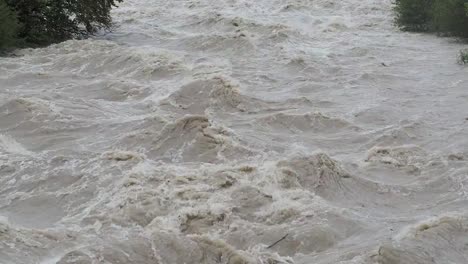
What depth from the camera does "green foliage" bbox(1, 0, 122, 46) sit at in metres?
18.3

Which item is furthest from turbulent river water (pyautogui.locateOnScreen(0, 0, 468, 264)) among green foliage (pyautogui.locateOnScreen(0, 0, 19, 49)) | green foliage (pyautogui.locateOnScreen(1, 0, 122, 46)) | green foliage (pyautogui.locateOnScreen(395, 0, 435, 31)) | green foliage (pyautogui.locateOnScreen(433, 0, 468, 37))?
green foliage (pyautogui.locateOnScreen(395, 0, 435, 31))

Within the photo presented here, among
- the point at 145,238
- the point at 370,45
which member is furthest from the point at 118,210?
the point at 370,45

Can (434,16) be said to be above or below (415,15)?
above

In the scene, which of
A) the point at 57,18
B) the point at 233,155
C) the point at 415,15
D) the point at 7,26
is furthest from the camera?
the point at 415,15

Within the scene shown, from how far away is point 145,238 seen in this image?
650cm

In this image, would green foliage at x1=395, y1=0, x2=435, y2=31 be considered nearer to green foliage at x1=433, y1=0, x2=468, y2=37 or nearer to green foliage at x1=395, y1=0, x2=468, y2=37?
green foliage at x1=395, y1=0, x2=468, y2=37

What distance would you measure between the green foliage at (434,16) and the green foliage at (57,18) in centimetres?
988

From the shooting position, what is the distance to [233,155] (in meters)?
9.11

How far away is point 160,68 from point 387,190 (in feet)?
26.1

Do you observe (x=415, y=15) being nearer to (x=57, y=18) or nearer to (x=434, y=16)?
(x=434, y=16)

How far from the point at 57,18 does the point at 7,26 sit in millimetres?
2804

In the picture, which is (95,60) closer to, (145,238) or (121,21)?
(121,21)

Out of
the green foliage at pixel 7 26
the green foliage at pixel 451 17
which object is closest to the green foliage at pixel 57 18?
the green foliage at pixel 7 26

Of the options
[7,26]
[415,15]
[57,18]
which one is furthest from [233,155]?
[415,15]
